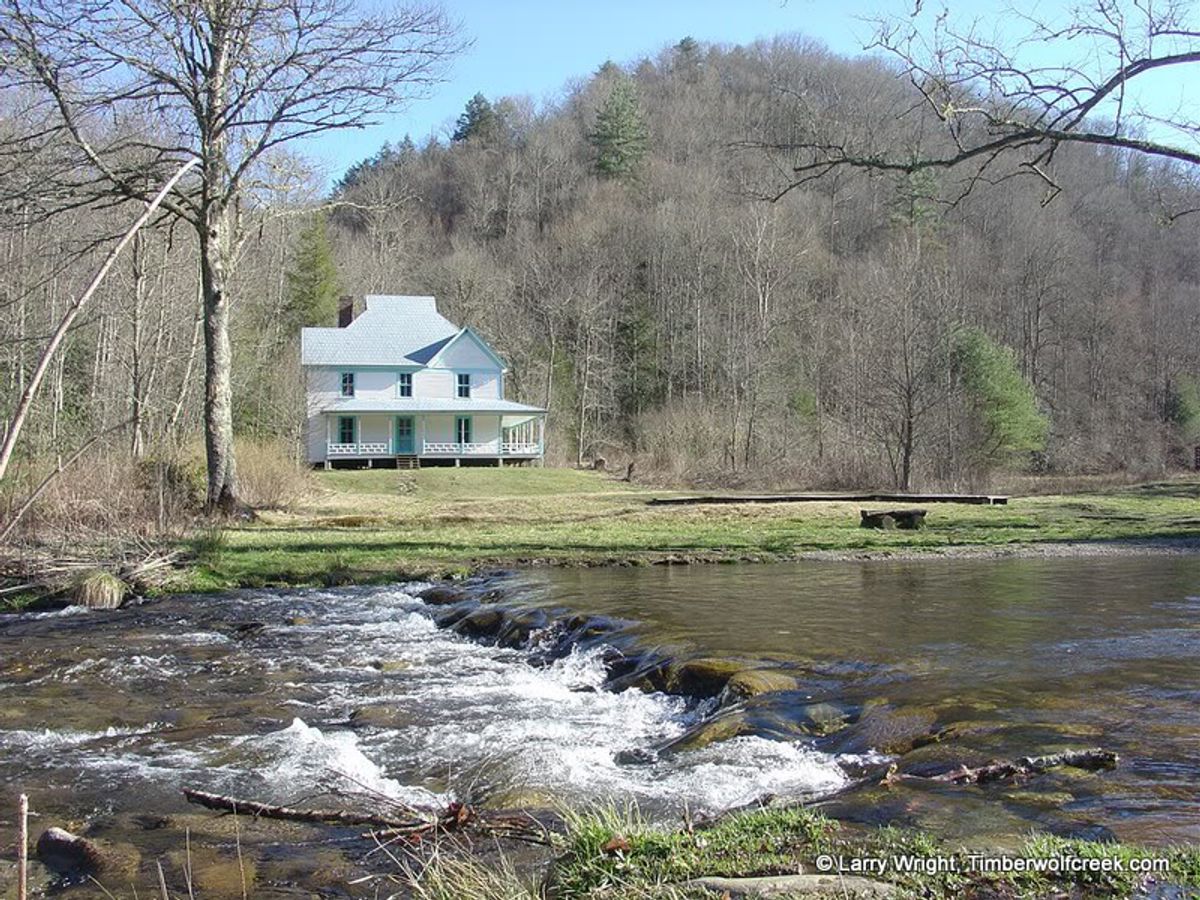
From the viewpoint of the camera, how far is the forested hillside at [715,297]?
37.5 metres

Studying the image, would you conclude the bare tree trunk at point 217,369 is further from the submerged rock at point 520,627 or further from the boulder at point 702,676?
the boulder at point 702,676

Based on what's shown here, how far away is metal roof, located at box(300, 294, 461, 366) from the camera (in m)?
51.8

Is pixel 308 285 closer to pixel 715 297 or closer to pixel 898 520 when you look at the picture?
pixel 715 297

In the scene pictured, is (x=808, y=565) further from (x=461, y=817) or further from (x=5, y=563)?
(x=461, y=817)

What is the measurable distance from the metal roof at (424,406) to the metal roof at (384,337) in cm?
196

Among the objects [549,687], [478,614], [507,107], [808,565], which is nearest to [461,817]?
[549,687]

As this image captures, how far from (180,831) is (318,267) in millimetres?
57480

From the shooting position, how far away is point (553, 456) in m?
58.0

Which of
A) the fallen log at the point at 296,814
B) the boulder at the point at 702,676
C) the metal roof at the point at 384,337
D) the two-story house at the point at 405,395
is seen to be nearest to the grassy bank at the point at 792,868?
the fallen log at the point at 296,814

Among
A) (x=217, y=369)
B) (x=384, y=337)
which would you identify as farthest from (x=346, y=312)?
(x=217, y=369)

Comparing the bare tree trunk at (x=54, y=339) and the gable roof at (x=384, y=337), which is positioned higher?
the gable roof at (x=384, y=337)

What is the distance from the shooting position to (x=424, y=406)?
2014 inches

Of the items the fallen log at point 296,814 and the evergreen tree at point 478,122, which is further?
the evergreen tree at point 478,122

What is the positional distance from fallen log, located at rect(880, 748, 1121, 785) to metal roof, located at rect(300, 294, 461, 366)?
47.6 meters
